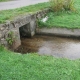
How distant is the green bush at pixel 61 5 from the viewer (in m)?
14.0

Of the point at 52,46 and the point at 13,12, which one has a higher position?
the point at 13,12

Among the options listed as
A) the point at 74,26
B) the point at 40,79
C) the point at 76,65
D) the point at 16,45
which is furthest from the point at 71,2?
the point at 40,79

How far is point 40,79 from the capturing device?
640 centimetres

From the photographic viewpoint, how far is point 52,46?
35.9 ft

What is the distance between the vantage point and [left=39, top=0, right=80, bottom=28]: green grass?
12.4 meters

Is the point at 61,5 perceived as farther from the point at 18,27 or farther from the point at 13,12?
the point at 18,27

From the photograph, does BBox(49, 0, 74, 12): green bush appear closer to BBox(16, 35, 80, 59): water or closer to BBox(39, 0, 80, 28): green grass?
BBox(39, 0, 80, 28): green grass

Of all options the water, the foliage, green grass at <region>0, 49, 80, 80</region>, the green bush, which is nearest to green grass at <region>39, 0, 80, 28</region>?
the green bush

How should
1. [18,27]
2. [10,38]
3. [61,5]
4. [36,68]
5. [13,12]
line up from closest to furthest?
[36,68] < [10,38] < [18,27] < [13,12] < [61,5]

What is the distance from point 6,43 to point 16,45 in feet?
3.02

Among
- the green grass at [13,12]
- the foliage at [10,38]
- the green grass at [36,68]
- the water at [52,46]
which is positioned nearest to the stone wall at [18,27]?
the foliage at [10,38]

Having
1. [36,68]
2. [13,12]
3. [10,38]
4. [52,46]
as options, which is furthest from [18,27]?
[36,68]

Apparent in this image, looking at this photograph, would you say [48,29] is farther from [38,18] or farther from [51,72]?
[51,72]

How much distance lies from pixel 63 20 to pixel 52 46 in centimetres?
270
